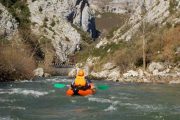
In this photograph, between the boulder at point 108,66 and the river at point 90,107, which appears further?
the boulder at point 108,66

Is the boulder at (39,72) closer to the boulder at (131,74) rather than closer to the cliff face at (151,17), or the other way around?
the cliff face at (151,17)

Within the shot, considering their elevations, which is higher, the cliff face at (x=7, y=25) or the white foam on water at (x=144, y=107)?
the cliff face at (x=7, y=25)

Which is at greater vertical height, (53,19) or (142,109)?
(53,19)

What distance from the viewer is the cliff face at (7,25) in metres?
100

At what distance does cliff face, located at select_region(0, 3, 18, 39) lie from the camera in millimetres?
100062

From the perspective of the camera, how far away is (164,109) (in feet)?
90.9

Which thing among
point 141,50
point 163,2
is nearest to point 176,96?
point 141,50

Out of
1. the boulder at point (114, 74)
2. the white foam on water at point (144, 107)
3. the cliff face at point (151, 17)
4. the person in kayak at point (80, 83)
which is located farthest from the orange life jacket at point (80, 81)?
the cliff face at point (151, 17)

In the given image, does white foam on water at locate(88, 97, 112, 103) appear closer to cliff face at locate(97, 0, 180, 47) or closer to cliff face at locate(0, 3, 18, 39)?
cliff face at locate(97, 0, 180, 47)

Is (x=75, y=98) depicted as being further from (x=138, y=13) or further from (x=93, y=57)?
(x=138, y=13)

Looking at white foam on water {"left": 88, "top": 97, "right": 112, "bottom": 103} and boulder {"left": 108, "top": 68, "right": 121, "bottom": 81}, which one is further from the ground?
boulder {"left": 108, "top": 68, "right": 121, "bottom": 81}

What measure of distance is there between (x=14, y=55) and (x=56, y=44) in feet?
195

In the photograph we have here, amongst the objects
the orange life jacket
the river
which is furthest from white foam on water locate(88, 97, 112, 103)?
the orange life jacket

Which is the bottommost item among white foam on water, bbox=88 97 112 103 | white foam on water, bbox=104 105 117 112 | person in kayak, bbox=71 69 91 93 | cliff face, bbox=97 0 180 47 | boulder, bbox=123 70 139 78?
white foam on water, bbox=104 105 117 112
